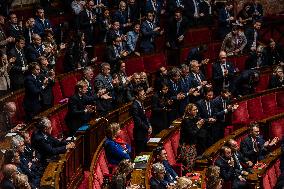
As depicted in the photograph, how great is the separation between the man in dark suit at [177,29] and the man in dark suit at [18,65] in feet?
9.82

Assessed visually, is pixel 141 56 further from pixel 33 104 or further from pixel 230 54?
pixel 33 104

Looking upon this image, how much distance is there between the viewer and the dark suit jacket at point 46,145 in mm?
6566

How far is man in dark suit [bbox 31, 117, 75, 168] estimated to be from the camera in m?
6.55

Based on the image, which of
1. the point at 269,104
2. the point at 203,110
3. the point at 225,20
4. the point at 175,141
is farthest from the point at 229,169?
the point at 225,20

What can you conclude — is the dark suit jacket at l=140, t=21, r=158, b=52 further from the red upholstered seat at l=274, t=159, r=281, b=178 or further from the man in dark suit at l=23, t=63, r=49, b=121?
the red upholstered seat at l=274, t=159, r=281, b=178

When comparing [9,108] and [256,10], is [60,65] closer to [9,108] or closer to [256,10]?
[9,108]

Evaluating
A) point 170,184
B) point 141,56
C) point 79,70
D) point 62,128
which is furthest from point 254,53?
point 170,184

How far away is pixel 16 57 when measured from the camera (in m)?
8.10

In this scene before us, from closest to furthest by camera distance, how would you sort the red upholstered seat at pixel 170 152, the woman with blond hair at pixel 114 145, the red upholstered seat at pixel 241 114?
the woman with blond hair at pixel 114 145 < the red upholstered seat at pixel 170 152 < the red upholstered seat at pixel 241 114

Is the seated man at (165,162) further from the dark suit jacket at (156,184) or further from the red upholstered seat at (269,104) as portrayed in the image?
the red upholstered seat at (269,104)

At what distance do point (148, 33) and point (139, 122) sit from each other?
2944 mm

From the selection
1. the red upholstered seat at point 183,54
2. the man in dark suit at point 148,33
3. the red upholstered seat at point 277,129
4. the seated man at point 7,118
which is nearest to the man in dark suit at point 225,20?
the red upholstered seat at point 183,54

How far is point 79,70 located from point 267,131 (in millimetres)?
2607

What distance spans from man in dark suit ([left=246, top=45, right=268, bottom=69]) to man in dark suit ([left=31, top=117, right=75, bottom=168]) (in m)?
4.25
